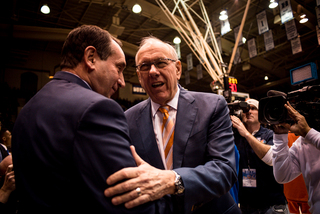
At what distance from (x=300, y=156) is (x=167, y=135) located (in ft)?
4.96

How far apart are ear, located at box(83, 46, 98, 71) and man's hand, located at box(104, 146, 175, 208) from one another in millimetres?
558

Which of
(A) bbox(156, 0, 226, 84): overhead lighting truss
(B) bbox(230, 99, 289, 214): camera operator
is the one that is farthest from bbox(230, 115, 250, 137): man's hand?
(A) bbox(156, 0, 226, 84): overhead lighting truss

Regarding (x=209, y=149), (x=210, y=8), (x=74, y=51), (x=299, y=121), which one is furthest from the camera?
(x=210, y=8)

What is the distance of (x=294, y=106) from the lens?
200 cm

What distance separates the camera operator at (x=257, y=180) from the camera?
2523mm

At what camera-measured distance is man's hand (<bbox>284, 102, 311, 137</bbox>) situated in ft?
6.41

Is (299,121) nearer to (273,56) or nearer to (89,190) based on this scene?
(89,190)

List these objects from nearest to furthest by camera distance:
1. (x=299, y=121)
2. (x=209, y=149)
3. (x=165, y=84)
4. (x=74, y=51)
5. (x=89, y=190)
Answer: (x=89, y=190) → (x=74, y=51) → (x=209, y=149) → (x=165, y=84) → (x=299, y=121)

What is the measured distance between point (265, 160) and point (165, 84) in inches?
64.7

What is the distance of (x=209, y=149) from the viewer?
139 centimetres

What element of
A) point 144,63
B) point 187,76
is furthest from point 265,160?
point 187,76

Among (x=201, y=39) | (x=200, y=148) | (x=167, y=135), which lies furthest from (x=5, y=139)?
(x=201, y=39)

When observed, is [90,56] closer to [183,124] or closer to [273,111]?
[183,124]

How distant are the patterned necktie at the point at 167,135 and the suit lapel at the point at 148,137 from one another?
0.06m
